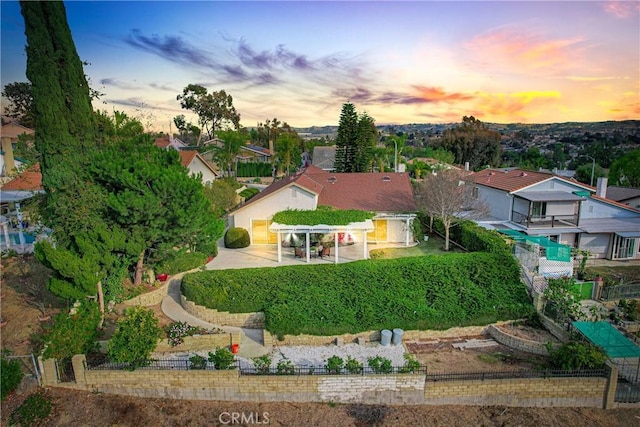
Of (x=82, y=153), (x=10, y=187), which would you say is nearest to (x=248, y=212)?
(x=82, y=153)

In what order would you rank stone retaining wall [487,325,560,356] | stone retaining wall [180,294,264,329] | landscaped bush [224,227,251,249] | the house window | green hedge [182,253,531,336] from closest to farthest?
stone retaining wall [487,325,560,356] → green hedge [182,253,531,336] → stone retaining wall [180,294,264,329] → landscaped bush [224,227,251,249] → the house window

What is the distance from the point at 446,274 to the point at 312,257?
710cm

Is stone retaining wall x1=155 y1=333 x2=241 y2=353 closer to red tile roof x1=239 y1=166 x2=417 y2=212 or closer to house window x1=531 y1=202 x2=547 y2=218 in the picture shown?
red tile roof x1=239 y1=166 x2=417 y2=212

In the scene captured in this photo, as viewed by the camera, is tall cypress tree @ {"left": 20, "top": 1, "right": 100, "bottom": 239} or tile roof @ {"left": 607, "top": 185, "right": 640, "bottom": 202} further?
tile roof @ {"left": 607, "top": 185, "right": 640, "bottom": 202}

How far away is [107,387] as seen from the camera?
1182 cm

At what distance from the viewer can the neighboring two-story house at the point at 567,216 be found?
76.9ft

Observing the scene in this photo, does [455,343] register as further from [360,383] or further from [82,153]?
[82,153]

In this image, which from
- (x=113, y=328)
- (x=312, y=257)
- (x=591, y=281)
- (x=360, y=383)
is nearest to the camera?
(x=360, y=383)

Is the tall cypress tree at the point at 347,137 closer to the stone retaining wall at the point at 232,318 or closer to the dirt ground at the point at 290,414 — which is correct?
the stone retaining wall at the point at 232,318

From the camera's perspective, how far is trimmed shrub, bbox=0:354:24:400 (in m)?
11.0

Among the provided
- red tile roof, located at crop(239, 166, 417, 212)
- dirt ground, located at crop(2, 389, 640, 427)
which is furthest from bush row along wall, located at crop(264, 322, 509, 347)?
red tile roof, located at crop(239, 166, 417, 212)

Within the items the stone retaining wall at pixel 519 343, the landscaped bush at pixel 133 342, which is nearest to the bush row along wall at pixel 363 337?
the stone retaining wall at pixel 519 343

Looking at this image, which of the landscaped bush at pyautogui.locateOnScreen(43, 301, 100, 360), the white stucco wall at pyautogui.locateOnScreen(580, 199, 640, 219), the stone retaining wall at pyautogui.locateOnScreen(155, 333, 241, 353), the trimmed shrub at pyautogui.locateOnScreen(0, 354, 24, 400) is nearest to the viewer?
the trimmed shrub at pyautogui.locateOnScreen(0, 354, 24, 400)

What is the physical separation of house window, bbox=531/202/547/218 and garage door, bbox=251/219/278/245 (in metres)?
16.3
